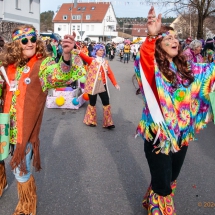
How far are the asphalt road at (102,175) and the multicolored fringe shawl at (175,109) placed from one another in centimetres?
98

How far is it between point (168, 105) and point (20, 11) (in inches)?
1076

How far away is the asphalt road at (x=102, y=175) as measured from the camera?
3062 mm

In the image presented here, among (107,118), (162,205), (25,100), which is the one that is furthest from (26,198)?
(107,118)

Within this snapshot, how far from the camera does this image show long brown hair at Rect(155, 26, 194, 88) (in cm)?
227

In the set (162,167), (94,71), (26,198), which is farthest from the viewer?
(94,71)

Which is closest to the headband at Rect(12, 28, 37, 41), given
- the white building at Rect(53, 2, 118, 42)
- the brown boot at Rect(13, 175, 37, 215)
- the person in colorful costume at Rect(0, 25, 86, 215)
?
the person in colorful costume at Rect(0, 25, 86, 215)

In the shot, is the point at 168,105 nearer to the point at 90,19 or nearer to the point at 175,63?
the point at 175,63

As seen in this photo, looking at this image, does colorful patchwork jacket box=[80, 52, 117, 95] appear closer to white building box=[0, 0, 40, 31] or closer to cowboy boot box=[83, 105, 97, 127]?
cowboy boot box=[83, 105, 97, 127]

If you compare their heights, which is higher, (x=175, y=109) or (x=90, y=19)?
(x=90, y=19)

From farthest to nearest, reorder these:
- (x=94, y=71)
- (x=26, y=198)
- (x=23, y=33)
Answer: (x=94, y=71) < (x=26, y=198) < (x=23, y=33)

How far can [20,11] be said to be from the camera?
26812mm

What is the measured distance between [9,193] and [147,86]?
205 centimetres

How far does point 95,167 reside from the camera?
4004 millimetres

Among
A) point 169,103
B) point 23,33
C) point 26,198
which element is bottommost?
point 26,198
